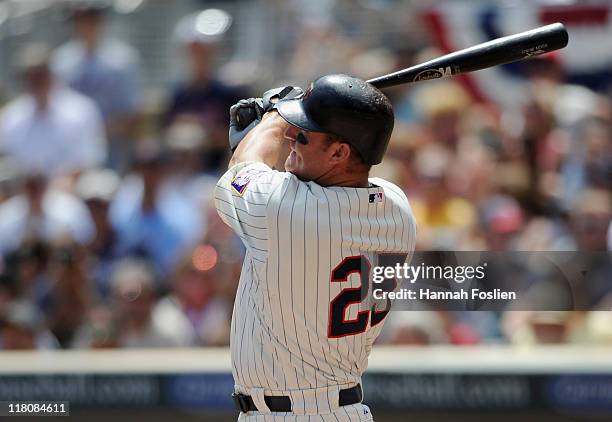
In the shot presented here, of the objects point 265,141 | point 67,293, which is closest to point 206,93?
point 67,293

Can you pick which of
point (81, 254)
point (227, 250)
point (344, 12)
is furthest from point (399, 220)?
point (344, 12)

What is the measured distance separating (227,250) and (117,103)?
1.55 metres

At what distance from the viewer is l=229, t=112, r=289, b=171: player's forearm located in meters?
2.51

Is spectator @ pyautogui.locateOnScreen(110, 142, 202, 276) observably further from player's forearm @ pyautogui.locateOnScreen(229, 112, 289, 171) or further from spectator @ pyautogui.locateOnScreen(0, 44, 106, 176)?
player's forearm @ pyautogui.locateOnScreen(229, 112, 289, 171)

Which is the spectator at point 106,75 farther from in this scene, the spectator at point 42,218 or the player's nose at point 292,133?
the player's nose at point 292,133

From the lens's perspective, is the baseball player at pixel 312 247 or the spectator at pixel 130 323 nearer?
the baseball player at pixel 312 247

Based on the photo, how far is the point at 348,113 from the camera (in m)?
2.30

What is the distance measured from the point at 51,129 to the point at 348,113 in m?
4.08

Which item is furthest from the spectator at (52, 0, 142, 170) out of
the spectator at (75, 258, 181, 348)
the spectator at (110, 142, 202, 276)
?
the spectator at (75, 258, 181, 348)

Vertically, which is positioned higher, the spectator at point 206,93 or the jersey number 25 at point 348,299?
the spectator at point 206,93

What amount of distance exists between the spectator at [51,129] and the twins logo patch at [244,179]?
12.2 ft

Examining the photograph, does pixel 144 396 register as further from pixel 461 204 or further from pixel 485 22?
pixel 485 22

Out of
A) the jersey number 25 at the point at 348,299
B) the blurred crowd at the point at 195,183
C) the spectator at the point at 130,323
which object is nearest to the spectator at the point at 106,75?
the blurred crowd at the point at 195,183

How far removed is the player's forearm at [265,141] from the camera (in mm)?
2510
